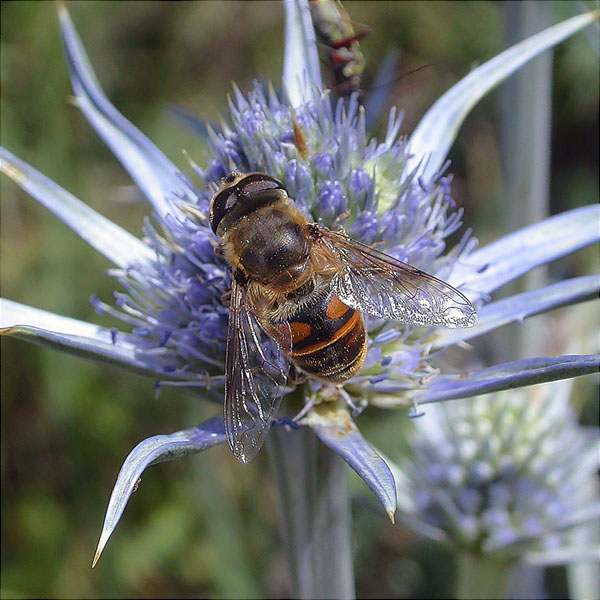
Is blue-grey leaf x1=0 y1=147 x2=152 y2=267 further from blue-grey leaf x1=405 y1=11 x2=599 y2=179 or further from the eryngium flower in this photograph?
the eryngium flower

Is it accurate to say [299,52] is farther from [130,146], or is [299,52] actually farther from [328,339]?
[328,339]

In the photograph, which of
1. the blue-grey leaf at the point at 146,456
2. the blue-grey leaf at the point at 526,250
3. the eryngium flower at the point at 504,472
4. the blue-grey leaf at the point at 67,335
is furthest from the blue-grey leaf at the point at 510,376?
the eryngium flower at the point at 504,472

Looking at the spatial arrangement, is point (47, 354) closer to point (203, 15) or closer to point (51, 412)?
point (51, 412)

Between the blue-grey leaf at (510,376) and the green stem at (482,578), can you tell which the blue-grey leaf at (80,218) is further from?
the green stem at (482,578)

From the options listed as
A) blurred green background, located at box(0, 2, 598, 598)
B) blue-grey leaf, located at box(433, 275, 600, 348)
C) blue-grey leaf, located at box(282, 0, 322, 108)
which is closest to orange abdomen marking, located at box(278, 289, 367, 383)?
blue-grey leaf, located at box(433, 275, 600, 348)

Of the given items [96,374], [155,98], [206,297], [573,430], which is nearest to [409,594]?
[573,430]
